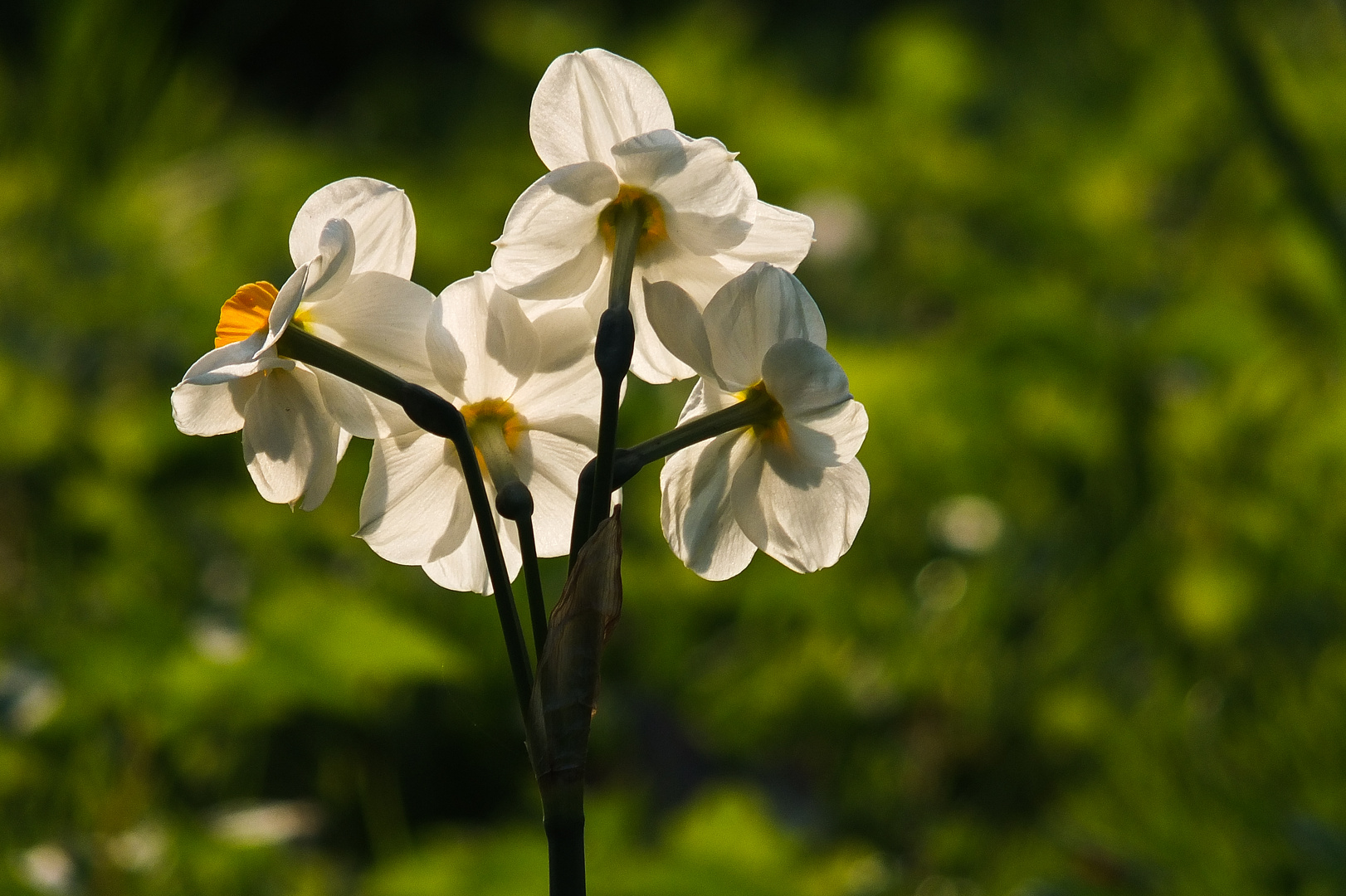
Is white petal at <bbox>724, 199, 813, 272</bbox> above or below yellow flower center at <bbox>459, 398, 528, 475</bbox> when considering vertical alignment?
above

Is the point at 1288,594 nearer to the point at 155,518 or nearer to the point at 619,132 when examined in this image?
the point at 619,132

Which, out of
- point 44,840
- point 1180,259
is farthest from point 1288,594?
point 44,840

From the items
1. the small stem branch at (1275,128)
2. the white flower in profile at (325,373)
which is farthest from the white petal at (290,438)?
the small stem branch at (1275,128)

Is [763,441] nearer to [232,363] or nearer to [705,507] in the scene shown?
[705,507]

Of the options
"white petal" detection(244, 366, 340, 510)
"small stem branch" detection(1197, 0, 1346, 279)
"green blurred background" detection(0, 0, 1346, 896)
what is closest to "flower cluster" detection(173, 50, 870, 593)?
"white petal" detection(244, 366, 340, 510)

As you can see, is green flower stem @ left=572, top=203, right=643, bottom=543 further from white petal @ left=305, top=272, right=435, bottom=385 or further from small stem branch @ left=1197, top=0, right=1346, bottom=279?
small stem branch @ left=1197, top=0, right=1346, bottom=279

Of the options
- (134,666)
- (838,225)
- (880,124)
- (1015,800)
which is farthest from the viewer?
(880,124)
